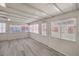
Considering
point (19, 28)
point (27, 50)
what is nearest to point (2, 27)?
point (19, 28)

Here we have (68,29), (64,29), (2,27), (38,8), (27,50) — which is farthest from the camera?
(2,27)

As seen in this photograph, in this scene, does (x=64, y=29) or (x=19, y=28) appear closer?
(x=64, y=29)

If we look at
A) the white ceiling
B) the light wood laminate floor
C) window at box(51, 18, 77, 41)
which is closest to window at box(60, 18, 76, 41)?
window at box(51, 18, 77, 41)

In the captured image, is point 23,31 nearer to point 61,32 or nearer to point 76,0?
point 61,32

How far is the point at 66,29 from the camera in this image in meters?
3.67

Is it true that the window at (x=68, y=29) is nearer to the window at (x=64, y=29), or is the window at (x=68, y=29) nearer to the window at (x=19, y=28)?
the window at (x=64, y=29)

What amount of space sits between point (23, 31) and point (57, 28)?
5935mm

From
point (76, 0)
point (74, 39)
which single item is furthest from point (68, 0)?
point (74, 39)

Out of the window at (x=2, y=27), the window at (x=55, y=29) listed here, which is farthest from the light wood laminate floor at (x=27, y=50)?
the window at (x=2, y=27)

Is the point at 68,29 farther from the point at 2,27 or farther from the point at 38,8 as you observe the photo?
the point at 2,27

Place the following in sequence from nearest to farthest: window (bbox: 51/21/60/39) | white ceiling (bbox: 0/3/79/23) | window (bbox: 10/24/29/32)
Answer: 1. white ceiling (bbox: 0/3/79/23)
2. window (bbox: 51/21/60/39)
3. window (bbox: 10/24/29/32)

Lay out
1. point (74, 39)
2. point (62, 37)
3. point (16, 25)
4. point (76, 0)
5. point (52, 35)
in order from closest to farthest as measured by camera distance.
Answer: point (76, 0) < point (74, 39) < point (62, 37) < point (52, 35) < point (16, 25)

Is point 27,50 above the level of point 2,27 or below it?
below

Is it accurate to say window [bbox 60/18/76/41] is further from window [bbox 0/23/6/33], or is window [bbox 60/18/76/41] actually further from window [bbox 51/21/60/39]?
window [bbox 0/23/6/33]
